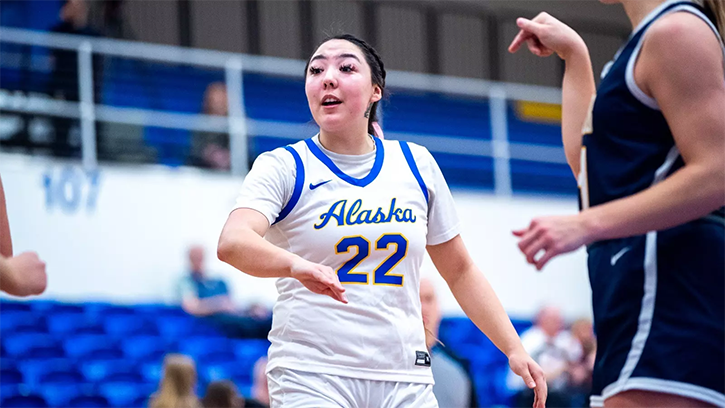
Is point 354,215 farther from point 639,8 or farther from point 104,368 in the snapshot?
point 104,368

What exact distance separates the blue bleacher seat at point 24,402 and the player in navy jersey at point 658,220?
238 inches

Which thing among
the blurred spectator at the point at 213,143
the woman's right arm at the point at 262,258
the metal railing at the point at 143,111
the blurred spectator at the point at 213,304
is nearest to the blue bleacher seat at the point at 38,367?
the blurred spectator at the point at 213,304

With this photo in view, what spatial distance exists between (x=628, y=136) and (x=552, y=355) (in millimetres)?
6861

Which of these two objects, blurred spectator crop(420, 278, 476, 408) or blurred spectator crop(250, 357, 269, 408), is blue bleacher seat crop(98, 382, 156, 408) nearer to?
blurred spectator crop(250, 357, 269, 408)

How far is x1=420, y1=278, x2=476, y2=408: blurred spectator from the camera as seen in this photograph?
4.40 meters

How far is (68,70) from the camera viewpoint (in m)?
9.83

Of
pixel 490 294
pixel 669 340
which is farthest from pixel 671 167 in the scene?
pixel 490 294

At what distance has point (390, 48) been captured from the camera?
642 inches

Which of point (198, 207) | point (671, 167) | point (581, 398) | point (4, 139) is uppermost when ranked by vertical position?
point (4, 139)

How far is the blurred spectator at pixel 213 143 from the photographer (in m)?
10.1

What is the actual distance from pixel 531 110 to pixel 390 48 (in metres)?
2.97

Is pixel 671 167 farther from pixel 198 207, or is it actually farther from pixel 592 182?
pixel 198 207

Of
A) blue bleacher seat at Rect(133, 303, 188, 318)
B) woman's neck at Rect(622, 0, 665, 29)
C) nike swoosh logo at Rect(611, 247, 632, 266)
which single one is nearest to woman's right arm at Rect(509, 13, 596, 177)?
woman's neck at Rect(622, 0, 665, 29)

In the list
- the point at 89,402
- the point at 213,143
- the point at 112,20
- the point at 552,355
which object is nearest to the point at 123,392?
the point at 89,402
